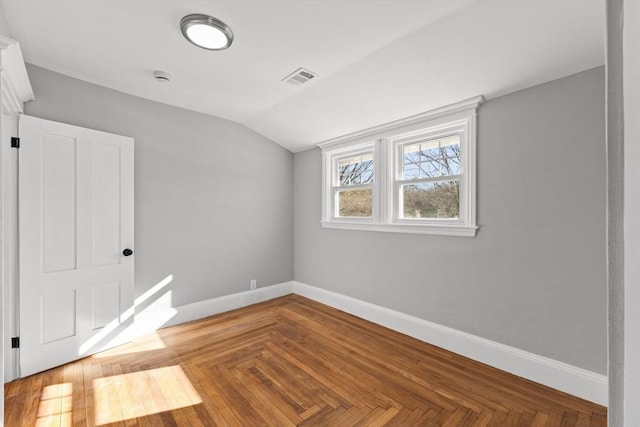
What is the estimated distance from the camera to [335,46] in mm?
2256

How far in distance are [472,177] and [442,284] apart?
1067 millimetres

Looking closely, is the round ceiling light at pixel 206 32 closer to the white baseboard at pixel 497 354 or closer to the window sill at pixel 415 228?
the window sill at pixel 415 228

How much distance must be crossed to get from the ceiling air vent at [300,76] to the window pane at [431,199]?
1.54 meters

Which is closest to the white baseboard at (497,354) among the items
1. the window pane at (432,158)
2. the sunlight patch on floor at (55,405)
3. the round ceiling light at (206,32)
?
the window pane at (432,158)

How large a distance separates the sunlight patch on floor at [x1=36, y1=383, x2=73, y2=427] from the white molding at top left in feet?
6.93

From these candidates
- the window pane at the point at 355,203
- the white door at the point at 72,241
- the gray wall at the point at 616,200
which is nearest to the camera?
the gray wall at the point at 616,200

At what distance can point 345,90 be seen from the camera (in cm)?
284

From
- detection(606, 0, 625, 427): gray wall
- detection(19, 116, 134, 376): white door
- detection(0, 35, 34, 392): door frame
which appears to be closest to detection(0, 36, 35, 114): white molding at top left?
detection(0, 35, 34, 392): door frame

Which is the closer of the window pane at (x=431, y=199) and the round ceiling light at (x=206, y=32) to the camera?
the round ceiling light at (x=206, y=32)

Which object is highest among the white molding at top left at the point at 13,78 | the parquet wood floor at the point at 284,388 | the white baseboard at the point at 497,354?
the white molding at top left at the point at 13,78

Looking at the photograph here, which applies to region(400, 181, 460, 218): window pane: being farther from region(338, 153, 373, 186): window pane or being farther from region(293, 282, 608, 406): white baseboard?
region(293, 282, 608, 406): white baseboard

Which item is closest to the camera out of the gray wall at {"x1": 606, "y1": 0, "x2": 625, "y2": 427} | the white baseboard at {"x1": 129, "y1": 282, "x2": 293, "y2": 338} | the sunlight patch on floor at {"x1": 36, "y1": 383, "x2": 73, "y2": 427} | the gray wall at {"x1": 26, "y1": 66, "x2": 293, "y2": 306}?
the gray wall at {"x1": 606, "y1": 0, "x2": 625, "y2": 427}

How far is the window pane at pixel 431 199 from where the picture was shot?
2838 millimetres

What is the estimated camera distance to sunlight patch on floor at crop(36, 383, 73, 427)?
183 cm
